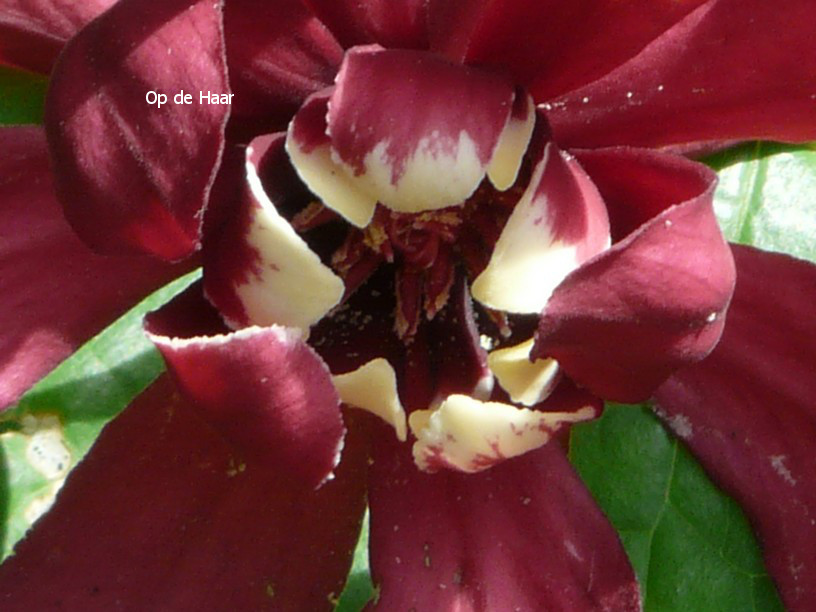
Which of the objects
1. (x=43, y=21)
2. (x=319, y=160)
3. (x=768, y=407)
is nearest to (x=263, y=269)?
(x=319, y=160)

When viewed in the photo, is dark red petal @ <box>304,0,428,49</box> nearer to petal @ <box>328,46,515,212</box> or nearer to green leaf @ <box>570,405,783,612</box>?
petal @ <box>328,46,515,212</box>

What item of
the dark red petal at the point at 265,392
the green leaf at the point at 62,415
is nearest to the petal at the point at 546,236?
the dark red petal at the point at 265,392

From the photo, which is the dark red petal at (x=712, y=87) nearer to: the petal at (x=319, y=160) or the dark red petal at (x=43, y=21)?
the petal at (x=319, y=160)

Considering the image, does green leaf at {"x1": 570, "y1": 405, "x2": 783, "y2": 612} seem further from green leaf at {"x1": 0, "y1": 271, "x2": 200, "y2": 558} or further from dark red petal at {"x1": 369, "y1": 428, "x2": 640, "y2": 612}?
green leaf at {"x1": 0, "y1": 271, "x2": 200, "y2": 558}

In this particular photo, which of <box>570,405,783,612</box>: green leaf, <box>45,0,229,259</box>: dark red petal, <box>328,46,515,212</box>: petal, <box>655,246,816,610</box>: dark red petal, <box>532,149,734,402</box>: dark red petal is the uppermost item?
<box>45,0,229,259</box>: dark red petal

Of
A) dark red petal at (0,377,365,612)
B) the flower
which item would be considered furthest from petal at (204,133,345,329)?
dark red petal at (0,377,365,612)

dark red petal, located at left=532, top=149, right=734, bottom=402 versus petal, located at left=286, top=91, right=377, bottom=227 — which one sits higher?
petal, located at left=286, top=91, right=377, bottom=227

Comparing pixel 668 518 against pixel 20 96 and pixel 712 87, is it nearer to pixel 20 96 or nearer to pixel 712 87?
pixel 712 87

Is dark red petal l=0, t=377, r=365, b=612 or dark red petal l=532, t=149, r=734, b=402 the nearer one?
dark red petal l=532, t=149, r=734, b=402
